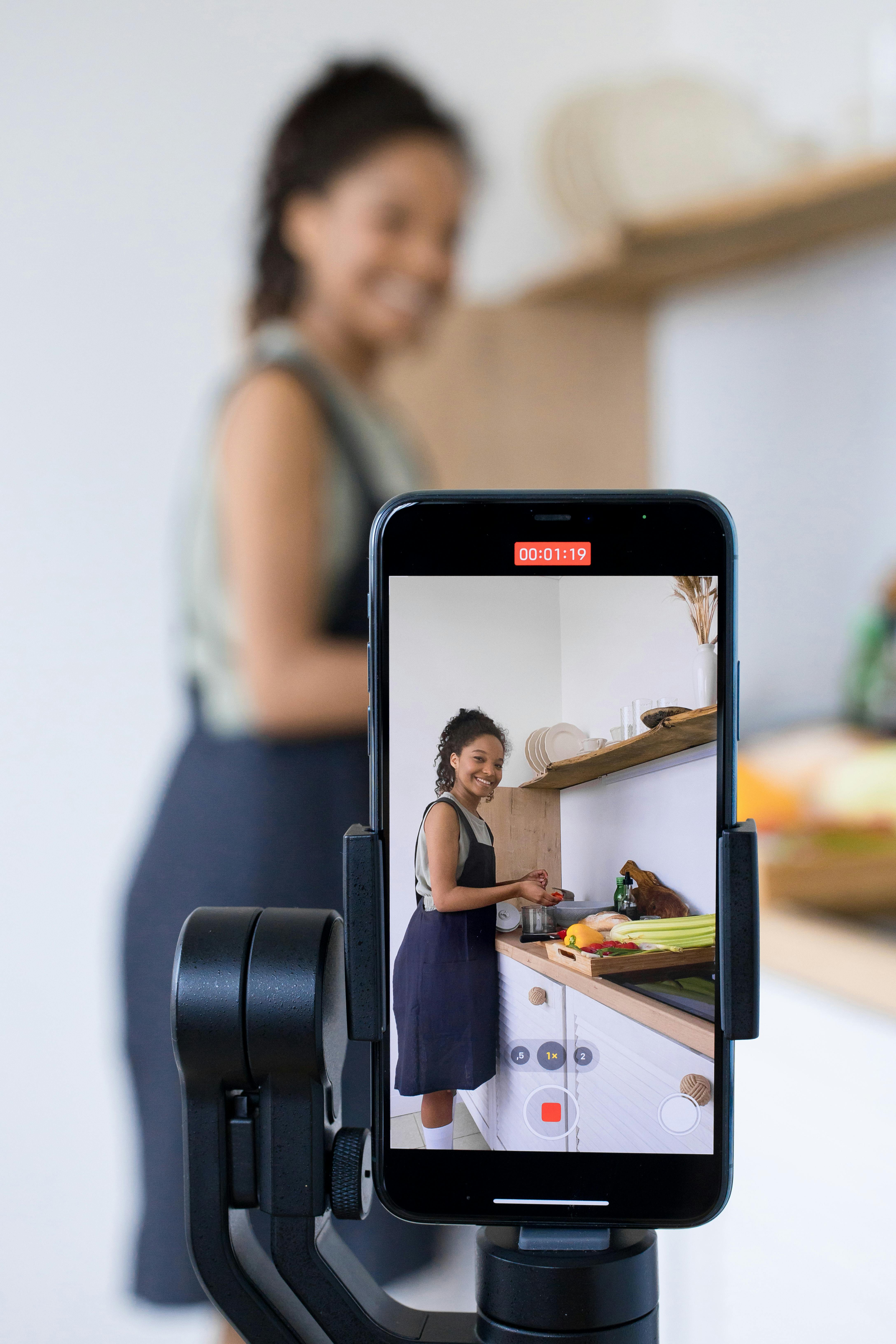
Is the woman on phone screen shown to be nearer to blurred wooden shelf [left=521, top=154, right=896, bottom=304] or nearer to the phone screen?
the phone screen

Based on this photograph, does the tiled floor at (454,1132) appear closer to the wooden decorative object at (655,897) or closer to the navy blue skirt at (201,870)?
the wooden decorative object at (655,897)

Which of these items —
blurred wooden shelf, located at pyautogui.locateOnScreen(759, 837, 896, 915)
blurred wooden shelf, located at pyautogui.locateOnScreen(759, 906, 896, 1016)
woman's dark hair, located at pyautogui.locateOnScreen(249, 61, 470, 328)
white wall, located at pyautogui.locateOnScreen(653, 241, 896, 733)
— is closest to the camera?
blurred wooden shelf, located at pyautogui.locateOnScreen(759, 906, 896, 1016)

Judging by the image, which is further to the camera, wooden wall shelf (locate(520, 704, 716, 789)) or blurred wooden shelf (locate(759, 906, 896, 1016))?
blurred wooden shelf (locate(759, 906, 896, 1016))

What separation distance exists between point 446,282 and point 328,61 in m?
0.48

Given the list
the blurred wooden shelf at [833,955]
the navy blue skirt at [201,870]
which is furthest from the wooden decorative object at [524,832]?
the navy blue skirt at [201,870]

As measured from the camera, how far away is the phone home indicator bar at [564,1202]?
0.26 meters

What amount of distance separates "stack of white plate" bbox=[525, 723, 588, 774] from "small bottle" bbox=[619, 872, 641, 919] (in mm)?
32

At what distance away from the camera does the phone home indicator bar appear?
26 cm

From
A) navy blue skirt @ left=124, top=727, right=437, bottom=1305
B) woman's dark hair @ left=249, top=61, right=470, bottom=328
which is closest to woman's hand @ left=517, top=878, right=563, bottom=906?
navy blue skirt @ left=124, top=727, right=437, bottom=1305

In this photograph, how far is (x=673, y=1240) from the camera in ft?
2.13

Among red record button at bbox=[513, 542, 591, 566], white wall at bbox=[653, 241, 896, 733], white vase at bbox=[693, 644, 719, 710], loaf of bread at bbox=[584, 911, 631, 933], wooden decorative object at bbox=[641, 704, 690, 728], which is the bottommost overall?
loaf of bread at bbox=[584, 911, 631, 933]

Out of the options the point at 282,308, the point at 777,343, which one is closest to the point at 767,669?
the point at 777,343

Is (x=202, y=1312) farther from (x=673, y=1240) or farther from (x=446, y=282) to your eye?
(x=446, y=282)

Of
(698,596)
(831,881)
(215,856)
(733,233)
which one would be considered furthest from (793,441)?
(698,596)
